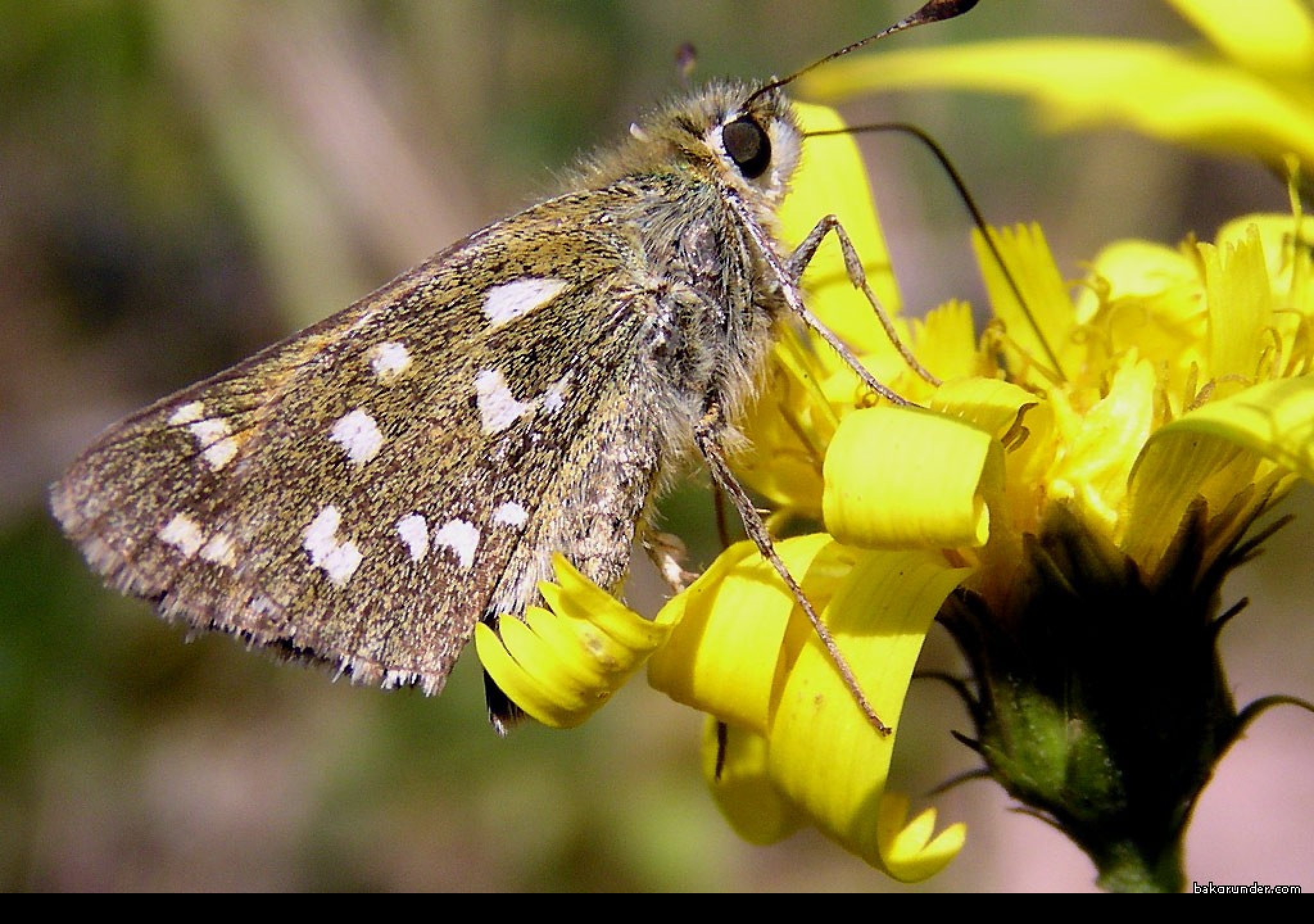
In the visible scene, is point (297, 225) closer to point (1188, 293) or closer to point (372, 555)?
point (372, 555)

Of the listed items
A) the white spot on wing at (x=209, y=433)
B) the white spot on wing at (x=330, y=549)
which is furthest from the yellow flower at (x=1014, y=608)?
the white spot on wing at (x=209, y=433)

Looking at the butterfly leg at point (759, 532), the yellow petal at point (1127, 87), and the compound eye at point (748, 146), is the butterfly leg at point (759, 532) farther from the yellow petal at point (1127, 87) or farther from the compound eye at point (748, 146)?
the yellow petal at point (1127, 87)

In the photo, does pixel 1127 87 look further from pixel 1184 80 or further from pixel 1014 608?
pixel 1014 608

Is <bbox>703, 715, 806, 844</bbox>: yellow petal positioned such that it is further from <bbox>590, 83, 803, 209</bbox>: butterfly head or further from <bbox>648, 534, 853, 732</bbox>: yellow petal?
<bbox>590, 83, 803, 209</bbox>: butterfly head

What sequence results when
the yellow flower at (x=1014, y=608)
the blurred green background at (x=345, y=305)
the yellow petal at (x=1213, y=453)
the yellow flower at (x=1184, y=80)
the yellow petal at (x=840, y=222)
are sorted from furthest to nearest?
the blurred green background at (x=345, y=305) < the yellow flower at (x=1184, y=80) < the yellow petal at (x=840, y=222) < the yellow flower at (x=1014, y=608) < the yellow petal at (x=1213, y=453)

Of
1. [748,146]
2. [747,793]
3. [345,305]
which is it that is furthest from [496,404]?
[345,305]

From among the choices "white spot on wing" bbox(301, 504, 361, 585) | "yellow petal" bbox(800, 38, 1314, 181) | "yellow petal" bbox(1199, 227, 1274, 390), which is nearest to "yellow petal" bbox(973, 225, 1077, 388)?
"yellow petal" bbox(1199, 227, 1274, 390)
